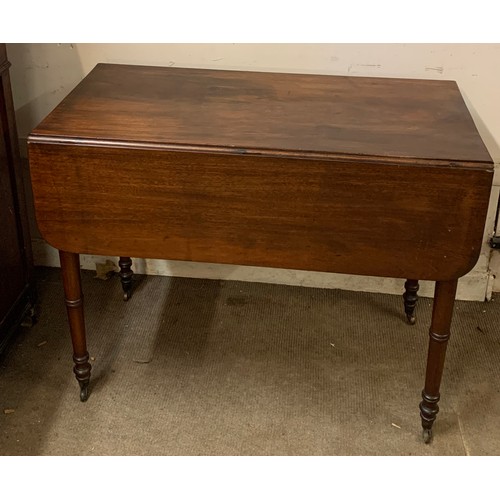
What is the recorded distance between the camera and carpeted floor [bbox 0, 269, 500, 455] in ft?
6.38

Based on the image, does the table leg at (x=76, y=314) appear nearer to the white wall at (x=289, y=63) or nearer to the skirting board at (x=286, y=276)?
the skirting board at (x=286, y=276)

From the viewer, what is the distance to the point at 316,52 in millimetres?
2176

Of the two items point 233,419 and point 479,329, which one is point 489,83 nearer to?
point 479,329

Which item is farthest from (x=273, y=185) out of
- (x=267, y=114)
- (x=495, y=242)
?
(x=495, y=242)

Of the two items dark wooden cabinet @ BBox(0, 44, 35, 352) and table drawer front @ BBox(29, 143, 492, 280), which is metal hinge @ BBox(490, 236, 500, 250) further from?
dark wooden cabinet @ BBox(0, 44, 35, 352)

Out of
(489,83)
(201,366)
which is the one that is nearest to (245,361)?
(201,366)

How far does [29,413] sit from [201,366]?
47cm

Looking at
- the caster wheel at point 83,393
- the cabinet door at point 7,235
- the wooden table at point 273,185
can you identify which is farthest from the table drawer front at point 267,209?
the caster wheel at point 83,393

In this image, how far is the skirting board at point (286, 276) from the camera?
246cm

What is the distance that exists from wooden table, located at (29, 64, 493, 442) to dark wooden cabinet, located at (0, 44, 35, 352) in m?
0.29

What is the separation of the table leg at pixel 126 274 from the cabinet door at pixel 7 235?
1.02 ft

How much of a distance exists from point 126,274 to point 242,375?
51 centimetres

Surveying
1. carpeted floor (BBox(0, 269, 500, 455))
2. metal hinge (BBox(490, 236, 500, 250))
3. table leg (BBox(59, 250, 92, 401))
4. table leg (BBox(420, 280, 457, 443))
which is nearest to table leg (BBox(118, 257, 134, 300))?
carpeted floor (BBox(0, 269, 500, 455))
